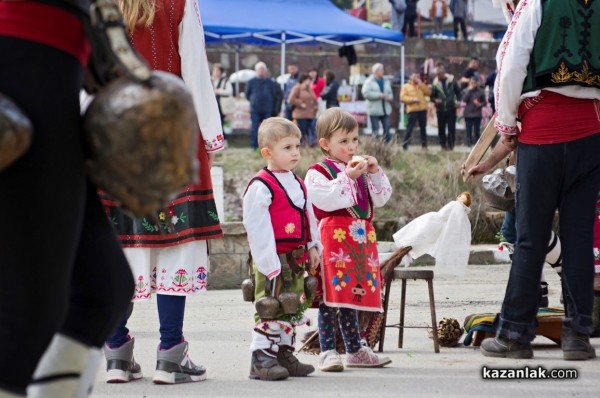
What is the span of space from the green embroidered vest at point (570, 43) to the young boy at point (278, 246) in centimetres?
135

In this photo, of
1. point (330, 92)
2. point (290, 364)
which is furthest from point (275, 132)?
point (330, 92)

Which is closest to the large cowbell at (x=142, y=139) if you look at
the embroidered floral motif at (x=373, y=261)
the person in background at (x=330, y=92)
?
the embroidered floral motif at (x=373, y=261)

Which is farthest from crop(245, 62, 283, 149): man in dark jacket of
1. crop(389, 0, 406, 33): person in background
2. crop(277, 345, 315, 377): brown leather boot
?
crop(277, 345, 315, 377): brown leather boot

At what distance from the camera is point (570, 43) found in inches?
234

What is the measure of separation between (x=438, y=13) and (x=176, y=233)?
34169 mm

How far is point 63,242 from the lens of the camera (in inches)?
111

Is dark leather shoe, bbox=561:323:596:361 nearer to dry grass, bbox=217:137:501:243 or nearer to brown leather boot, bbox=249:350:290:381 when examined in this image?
brown leather boot, bbox=249:350:290:381

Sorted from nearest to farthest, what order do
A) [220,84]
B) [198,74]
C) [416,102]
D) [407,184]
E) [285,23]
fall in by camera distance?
[198,74] → [407,184] → [416,102] → [285,23] → [220,84]

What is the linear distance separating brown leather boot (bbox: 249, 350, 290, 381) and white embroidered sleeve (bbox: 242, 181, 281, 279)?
379mm

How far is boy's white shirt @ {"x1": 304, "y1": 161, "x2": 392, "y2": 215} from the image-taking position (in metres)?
6.14

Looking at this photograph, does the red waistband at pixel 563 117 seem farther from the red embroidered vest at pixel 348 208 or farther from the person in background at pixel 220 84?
the person in background at pixel 220 84

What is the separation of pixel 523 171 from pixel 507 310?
743 mm

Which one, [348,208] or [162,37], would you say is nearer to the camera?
[162,37]

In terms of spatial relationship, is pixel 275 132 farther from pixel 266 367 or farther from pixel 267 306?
pixel 266 367
